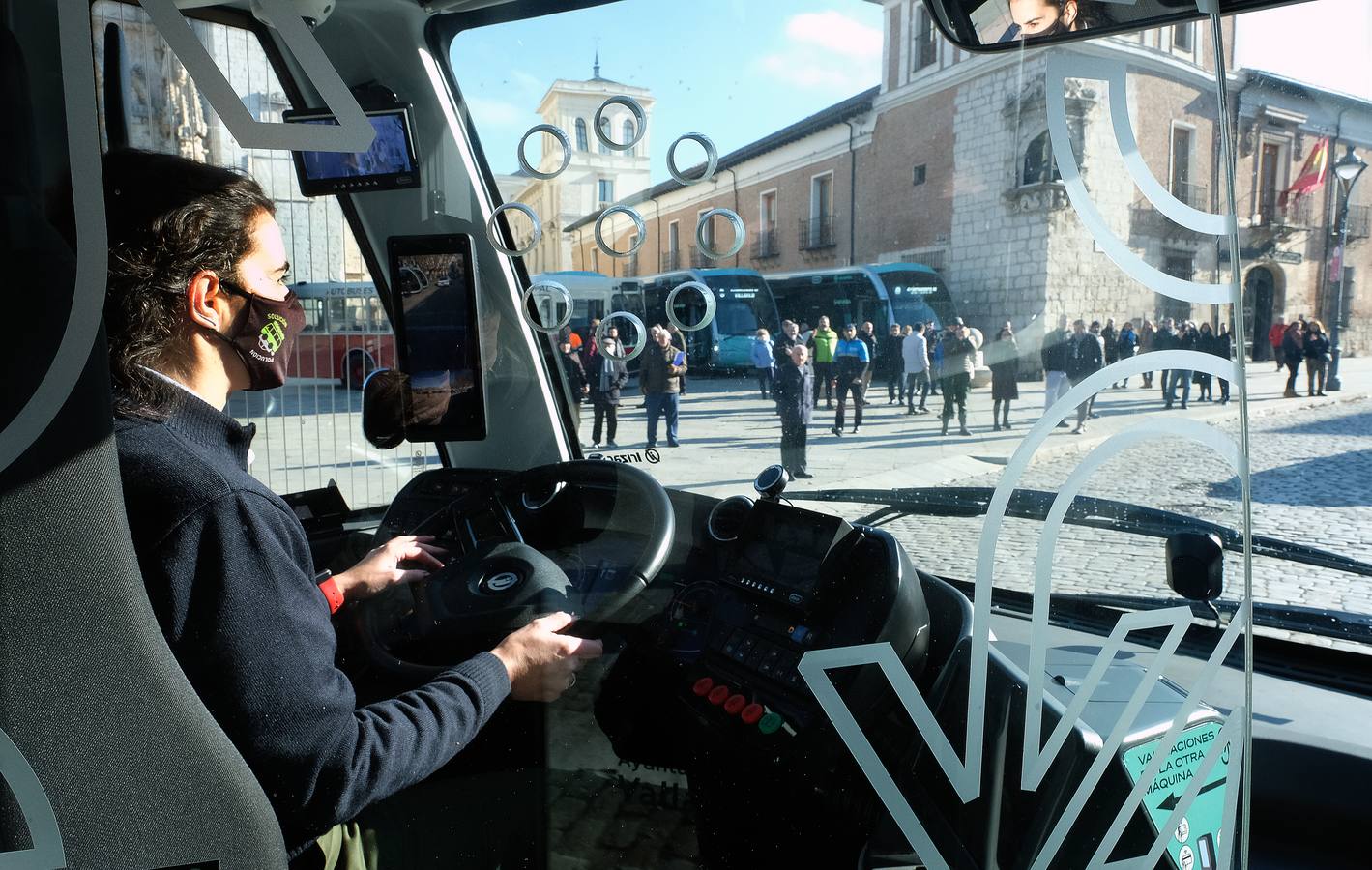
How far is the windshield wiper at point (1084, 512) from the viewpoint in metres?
1.32

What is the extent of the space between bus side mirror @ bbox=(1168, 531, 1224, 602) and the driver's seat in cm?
126

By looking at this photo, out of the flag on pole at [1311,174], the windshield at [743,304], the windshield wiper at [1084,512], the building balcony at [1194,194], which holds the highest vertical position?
the flag on pole at [1311,174]

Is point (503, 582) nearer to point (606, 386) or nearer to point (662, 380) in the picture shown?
point (606, 386)

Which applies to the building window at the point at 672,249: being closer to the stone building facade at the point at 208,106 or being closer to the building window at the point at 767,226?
the building window at the point at 767,226

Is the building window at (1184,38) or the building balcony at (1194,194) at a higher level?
the building window at (1184,38)

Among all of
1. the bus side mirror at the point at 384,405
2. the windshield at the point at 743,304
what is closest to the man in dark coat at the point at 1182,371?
the windshield at the point at 743,304

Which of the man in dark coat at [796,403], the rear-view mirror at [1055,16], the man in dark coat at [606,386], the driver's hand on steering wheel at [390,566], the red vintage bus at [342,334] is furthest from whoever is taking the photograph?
the driver's hand on steering wheel at [390,566]

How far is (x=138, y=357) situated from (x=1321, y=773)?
198 cm

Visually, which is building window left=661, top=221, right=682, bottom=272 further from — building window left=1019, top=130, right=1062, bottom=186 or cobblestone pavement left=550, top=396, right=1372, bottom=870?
building window left=1019, top=130, right=1062, bottom=186

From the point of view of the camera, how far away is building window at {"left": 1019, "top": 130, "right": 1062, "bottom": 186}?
1287 millimetres

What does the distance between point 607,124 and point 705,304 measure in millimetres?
341

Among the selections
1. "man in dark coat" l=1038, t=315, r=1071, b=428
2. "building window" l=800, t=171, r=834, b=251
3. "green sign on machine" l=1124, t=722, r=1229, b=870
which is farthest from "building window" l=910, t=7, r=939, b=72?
"green sign on machine" l=1124, t=722, r=1229, b=870

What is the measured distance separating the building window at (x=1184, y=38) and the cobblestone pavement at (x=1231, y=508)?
477 millimetres

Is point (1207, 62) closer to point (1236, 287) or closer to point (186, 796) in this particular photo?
point (1236, 287)
